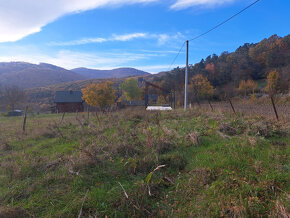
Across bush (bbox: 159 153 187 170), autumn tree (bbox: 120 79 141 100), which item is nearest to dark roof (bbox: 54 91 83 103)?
autumn tree (bbox: 120 79 141 100)

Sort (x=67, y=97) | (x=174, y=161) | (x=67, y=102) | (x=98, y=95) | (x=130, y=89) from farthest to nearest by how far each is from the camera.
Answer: (x=130, y=89), (x=67, y=97), (x=67, y=102), (x=98, y=95), (x=174, y=161)

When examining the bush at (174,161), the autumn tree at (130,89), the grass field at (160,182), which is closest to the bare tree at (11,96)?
the autumn tree at (130,89)

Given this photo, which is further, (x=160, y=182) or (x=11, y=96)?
(x=11, y=96)

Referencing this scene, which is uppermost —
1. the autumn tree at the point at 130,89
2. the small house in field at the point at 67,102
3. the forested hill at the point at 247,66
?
the forested hill at the point at 247,66

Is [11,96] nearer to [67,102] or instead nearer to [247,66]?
[67,102]

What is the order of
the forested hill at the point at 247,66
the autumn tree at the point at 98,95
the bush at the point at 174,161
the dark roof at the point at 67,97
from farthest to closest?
the forested hill at the point at 247,66 < the dark roof at the point at 67,97 < the autumn tree at the point at 98,95 < the bush at the point at 174,161

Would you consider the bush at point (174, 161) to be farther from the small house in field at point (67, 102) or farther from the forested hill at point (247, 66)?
the forested hill at point (247, 66)

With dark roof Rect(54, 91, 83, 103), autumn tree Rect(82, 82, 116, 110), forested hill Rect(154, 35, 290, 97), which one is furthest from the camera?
forested hill Rect(154, 35, 290, 97)

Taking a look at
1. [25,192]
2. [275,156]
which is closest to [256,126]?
[275,156]

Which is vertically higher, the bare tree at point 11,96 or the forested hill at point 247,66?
the forested hill at point 247,66

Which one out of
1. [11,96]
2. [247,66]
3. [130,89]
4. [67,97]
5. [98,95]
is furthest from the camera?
[130,89]

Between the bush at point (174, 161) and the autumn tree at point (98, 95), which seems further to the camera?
the autumn tree at point (98, 95)

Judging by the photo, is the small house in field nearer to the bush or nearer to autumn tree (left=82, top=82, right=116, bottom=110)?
autumn tree (left=82, top=82, right=116, bottom=110)

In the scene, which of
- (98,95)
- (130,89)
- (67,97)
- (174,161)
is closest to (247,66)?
(130,89)
